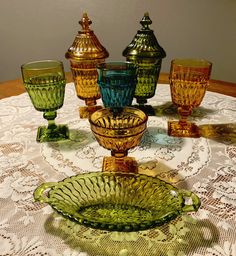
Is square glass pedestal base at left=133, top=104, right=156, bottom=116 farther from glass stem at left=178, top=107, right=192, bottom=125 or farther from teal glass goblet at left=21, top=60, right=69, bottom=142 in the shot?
teal glass goblet at left=21, top=60, right=69, bottom=142

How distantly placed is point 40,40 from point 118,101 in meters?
1.60

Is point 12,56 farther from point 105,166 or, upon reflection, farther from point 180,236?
point 180,236

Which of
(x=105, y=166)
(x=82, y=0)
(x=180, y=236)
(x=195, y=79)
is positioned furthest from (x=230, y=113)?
(x=82, y=0)

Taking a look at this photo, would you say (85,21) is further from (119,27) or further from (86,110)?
(119,27)

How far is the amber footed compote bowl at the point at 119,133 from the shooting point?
679 millimetres

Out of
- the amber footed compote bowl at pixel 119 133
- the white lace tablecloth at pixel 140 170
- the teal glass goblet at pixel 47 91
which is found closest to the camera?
the white lace tablecloth at pixel 140 170

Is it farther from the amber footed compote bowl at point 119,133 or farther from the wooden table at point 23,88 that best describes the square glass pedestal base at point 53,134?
the wooden table at point 23,88

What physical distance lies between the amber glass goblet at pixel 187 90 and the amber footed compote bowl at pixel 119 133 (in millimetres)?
204

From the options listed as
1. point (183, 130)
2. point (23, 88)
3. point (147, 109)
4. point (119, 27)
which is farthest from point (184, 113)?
point (119, 27)

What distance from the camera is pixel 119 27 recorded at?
2.30m

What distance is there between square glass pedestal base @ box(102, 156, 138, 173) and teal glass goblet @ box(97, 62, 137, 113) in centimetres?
17

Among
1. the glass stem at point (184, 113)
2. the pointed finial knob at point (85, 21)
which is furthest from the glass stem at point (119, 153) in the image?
the pointed finial knob at point (85, 21)

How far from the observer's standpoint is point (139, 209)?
588 millimetres

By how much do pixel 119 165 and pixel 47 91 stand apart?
306 millimetres
